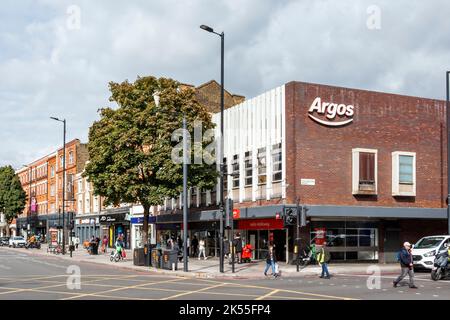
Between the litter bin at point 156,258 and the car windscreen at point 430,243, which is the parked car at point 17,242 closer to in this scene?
the litter bin at point 156,258

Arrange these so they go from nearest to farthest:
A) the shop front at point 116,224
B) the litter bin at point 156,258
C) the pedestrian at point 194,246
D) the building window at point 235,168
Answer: the litter bin at point 156,258, the building window at point 235,168, the pedestrian at point 194,246, the shop front at point 116,224

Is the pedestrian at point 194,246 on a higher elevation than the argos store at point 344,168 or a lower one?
lower

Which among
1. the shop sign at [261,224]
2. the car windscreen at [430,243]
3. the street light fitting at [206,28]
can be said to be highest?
the street light fitting at [206,28]

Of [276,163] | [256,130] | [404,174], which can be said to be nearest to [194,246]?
[256,130]

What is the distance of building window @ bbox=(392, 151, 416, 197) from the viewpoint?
36.6 meters

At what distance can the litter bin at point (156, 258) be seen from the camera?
1261 inches

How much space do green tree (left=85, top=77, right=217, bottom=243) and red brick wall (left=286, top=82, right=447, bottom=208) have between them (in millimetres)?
6216

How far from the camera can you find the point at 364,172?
35562 millimetres

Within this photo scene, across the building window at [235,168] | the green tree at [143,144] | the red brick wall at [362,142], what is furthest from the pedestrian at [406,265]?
the building window at [235,168]

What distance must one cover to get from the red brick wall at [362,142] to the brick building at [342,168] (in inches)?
2.3

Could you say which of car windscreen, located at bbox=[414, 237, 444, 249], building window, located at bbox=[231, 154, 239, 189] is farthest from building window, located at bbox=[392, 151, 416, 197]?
building window, located at bbox=[231, 154, 239, 189]

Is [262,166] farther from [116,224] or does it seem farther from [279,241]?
[116,224]

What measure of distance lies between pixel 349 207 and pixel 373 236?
3871 millimetres

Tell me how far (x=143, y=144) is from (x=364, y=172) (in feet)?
43.1
